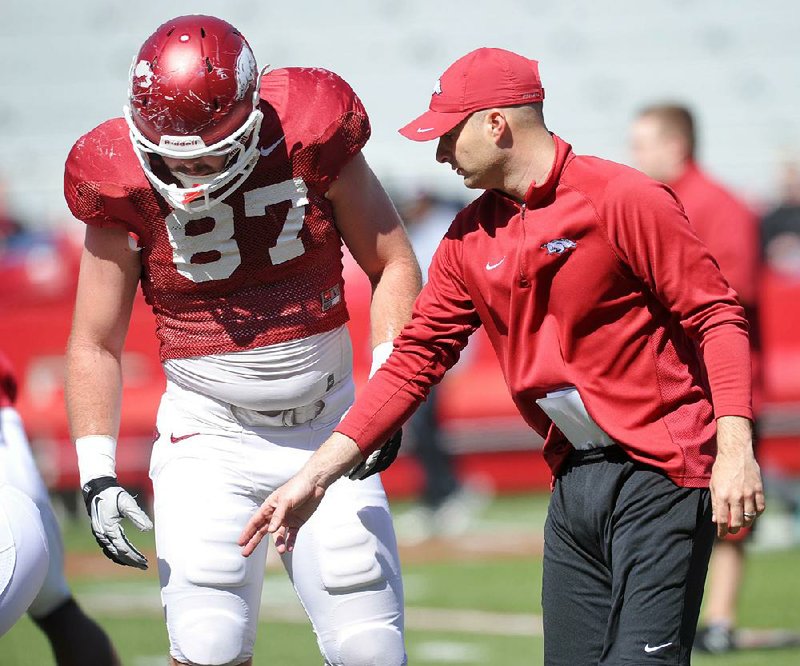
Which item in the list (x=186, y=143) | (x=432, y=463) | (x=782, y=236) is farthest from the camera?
→ (x=782, y=236)

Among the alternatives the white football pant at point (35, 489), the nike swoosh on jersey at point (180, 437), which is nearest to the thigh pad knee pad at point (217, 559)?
the nike swoosh on jersey at point (180, 437)

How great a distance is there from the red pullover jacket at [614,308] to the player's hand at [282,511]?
0.16 meters

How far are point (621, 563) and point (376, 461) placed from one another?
2.05 feet

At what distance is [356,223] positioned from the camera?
327cm

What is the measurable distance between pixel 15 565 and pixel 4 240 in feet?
29.1

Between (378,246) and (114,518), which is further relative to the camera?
(378,246)

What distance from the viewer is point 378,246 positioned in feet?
10.9

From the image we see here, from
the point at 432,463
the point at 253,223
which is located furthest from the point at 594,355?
the point at 432,463

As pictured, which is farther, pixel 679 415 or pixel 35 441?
pixel 35 441

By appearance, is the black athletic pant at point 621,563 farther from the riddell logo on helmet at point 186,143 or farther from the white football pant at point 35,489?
the white football pant at point 35,489

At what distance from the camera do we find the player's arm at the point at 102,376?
316 centimetres

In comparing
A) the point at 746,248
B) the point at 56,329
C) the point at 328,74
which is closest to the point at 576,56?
the point at 56,329

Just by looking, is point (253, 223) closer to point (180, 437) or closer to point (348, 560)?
point (180, 437)

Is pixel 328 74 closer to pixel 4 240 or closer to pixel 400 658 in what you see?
pixel 400 658
